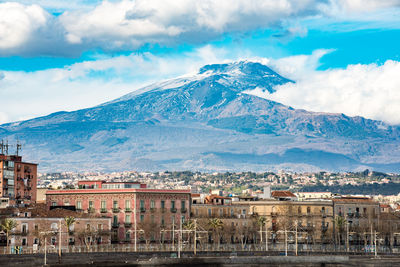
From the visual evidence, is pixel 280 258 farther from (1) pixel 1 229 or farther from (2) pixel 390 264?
(1) pixel 1 229

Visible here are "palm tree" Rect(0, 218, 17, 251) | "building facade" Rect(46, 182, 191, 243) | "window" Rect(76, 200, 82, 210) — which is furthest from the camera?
"window" Rect(76, 200, 82, 210)

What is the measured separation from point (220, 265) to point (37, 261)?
24.3m

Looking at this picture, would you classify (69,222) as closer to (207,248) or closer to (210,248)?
(207,248)

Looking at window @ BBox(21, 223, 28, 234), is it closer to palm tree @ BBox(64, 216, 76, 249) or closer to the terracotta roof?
the terracotta roof

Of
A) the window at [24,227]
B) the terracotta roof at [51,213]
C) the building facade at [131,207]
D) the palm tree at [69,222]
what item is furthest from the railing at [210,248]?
the terracotta roof at [51,213]

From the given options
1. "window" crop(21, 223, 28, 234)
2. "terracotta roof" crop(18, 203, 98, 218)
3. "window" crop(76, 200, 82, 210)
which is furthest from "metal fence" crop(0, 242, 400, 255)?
"window" crop(76, 200, 82, 210)

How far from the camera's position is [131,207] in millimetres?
182250

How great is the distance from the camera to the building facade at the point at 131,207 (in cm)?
18025

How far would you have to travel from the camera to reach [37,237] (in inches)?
6388

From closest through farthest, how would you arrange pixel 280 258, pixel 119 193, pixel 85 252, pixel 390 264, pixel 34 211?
pixel 390 264, pixel 280 258, pixel 85 252, pixel 34 211, pixel 119 193

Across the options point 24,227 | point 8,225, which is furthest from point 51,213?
point 8,225

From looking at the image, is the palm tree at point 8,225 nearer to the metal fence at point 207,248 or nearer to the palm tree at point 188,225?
the metal fence at point 207,248

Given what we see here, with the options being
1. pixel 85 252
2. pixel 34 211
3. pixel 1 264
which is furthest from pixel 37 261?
pixel 34 211

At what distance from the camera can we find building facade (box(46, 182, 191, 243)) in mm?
180250
